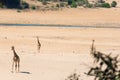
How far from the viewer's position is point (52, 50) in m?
28.9

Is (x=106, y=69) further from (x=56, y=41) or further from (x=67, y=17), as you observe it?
(x=67, y=17)

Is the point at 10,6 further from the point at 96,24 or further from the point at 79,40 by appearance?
the point at 79,40

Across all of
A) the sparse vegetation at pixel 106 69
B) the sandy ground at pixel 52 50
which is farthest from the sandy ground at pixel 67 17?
the sparse vegetation at pixel 106 69

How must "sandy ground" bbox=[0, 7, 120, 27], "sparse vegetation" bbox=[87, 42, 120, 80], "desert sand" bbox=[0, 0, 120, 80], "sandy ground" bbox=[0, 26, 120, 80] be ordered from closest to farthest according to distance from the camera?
"sparse vegetation" bbox=[87, 42, 120, 80], "sandy ground" bbox=[0, 26, 120, 80], "desert sand" bbox=[0, 0, 120, 80], "sandy ground" bbox=[0, 7, 120, 27]

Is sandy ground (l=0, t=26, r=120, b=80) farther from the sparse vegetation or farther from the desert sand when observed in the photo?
the sparse vegetation

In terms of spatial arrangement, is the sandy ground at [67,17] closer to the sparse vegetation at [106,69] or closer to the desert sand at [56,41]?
the desert sand at [56,41]

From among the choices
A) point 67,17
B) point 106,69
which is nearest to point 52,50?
point 106,69

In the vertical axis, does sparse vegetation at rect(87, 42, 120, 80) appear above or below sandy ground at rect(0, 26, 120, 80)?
above

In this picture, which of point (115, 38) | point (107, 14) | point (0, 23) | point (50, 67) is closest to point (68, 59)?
point (50, 67)

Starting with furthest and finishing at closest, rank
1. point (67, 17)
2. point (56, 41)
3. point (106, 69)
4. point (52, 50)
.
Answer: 1. point (67, 17)
2. point (56, 41)
3. point (52, 50)
4. point (106, 69)

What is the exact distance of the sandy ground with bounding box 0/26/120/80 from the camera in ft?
61.9

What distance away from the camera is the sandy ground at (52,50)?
18853mm

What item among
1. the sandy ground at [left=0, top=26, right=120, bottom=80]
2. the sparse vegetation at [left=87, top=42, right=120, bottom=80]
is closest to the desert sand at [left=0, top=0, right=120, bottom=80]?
the sandy ground at [left=0, top=26, right=120, bottom=80]

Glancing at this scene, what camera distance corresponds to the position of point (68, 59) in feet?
75.2
